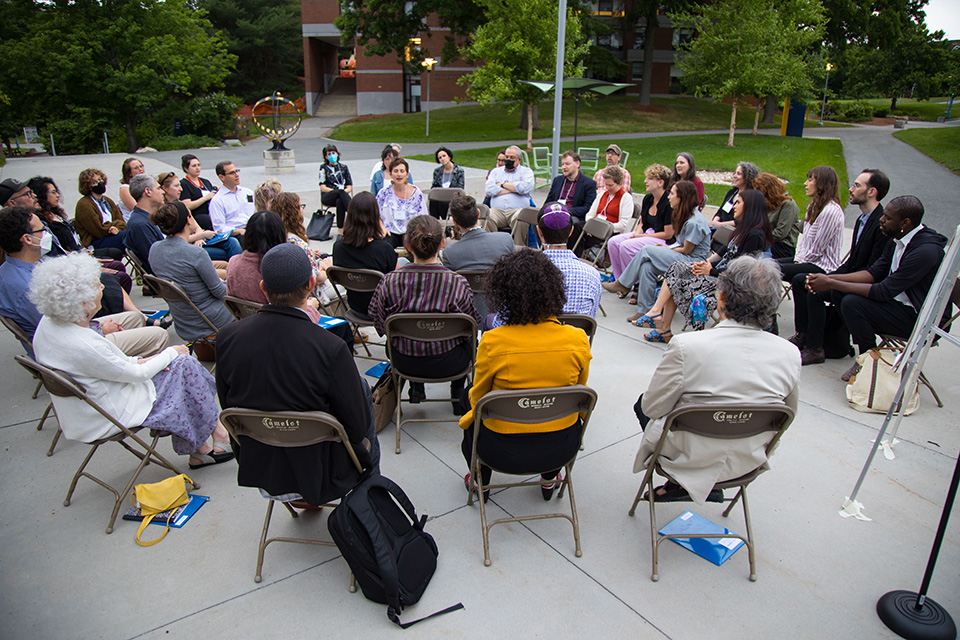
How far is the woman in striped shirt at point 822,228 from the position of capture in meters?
5.34

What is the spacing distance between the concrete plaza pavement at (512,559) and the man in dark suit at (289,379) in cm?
56

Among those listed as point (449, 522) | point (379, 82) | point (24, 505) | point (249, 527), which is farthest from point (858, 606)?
point (379, 82)

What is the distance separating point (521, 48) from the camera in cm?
1961

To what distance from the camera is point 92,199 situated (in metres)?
6.47

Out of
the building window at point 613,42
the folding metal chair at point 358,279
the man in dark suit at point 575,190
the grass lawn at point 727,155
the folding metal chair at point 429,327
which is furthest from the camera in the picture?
the building window at point 613,42

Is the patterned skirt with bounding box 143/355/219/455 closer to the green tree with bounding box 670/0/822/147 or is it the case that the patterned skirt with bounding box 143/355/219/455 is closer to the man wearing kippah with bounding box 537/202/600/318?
the man wearing kippah with bounding box 537/202/600/318

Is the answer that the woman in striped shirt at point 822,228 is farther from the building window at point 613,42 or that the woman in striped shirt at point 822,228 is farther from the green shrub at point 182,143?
the building window at point 613,42

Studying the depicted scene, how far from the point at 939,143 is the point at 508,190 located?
28636mm

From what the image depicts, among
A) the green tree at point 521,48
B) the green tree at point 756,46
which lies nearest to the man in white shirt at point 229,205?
the green tree at point 521,48

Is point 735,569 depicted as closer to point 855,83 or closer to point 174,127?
point 174,127

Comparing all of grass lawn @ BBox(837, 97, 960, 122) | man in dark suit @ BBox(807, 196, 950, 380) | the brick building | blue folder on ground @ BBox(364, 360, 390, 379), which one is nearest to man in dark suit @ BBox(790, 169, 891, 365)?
man in dark suit @ BBox(807, 196, 950, 380)

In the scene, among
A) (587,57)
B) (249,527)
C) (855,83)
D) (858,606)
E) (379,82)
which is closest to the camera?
(858,606)

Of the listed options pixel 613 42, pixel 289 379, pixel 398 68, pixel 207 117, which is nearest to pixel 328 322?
pixel 289 379

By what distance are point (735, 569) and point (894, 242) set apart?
326 centimetres
